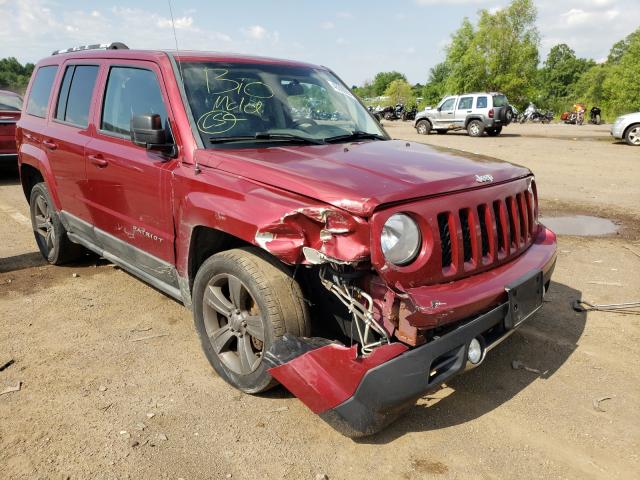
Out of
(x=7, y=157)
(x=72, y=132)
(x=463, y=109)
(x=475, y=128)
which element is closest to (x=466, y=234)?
(x=72, y=132)

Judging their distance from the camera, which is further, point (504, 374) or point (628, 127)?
point (628, 127)

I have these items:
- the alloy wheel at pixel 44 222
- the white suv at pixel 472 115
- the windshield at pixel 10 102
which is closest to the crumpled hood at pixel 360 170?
the alloy wheel at pixel 44 222

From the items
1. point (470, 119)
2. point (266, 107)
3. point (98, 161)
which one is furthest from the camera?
point (470, 119)

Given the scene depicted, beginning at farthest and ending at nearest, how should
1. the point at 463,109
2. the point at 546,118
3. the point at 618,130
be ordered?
the point at 546,118 → the point at 463,109 → the point at 618,130

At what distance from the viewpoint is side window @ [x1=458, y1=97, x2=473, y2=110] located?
928 inches

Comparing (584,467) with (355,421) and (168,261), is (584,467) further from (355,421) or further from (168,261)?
(168,261)

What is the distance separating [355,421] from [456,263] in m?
0.88

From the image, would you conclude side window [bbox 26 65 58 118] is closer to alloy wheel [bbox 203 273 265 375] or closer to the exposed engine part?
alloy wheel [bbox 203 273 265 375]

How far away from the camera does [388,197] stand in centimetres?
236

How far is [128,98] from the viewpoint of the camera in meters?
3.80

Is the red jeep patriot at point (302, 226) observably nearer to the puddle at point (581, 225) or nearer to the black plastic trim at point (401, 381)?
the black plastic trim at point (401, 381)

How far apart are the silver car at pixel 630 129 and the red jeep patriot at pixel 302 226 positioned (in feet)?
55.8

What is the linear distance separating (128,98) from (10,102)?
26.8 ft

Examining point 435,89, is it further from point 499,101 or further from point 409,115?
point 499,101
